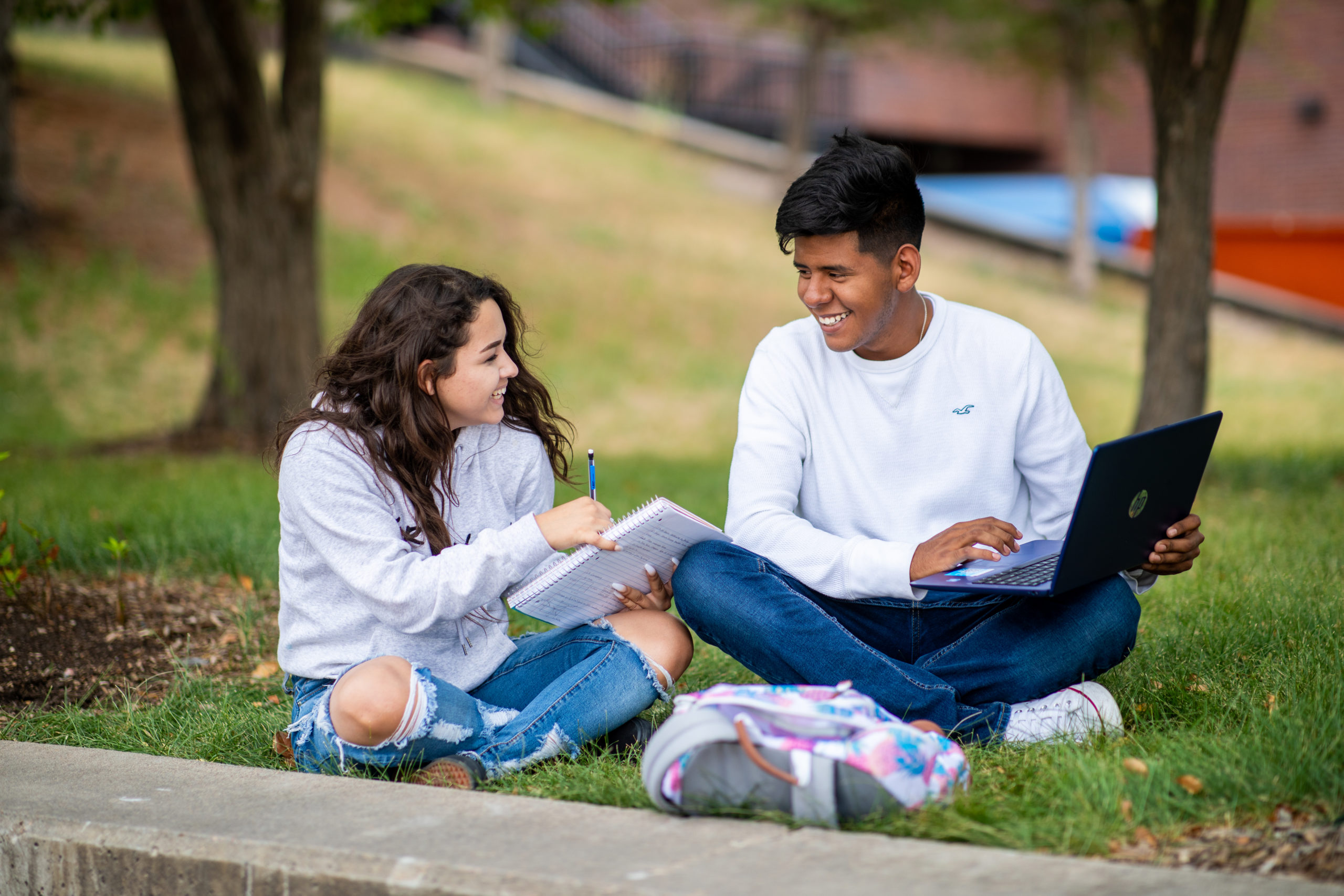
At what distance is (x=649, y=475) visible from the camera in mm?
8055

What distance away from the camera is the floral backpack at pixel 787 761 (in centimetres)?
233

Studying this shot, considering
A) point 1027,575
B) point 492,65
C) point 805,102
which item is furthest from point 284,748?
point 492,65

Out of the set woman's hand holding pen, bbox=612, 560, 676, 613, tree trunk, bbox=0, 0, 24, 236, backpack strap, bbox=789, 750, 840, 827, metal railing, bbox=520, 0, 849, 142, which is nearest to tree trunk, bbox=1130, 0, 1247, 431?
woman's hand holding pen, bbox=612, 560, 676, 613

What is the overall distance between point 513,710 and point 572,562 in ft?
1.57

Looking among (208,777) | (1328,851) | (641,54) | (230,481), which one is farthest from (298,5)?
(641,54)

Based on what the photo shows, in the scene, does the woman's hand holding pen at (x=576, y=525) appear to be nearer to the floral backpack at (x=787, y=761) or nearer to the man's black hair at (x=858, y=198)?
the floral backpack at (x=787, y=761)

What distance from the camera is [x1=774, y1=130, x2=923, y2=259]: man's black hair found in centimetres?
307

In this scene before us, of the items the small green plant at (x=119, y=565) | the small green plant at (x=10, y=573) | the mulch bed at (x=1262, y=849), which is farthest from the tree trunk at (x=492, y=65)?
the mulch bed at (x=1262, y=849)

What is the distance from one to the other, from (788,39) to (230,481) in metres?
20.0

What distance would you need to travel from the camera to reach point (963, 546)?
109 inches

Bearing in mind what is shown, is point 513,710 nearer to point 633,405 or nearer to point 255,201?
point 255,201

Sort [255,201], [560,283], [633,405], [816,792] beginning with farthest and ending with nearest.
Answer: [560,283]
[633,405]
[255,201]
[816,792]

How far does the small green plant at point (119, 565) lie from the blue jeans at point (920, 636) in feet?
7.27

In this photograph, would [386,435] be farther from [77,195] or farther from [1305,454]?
[77,195]
